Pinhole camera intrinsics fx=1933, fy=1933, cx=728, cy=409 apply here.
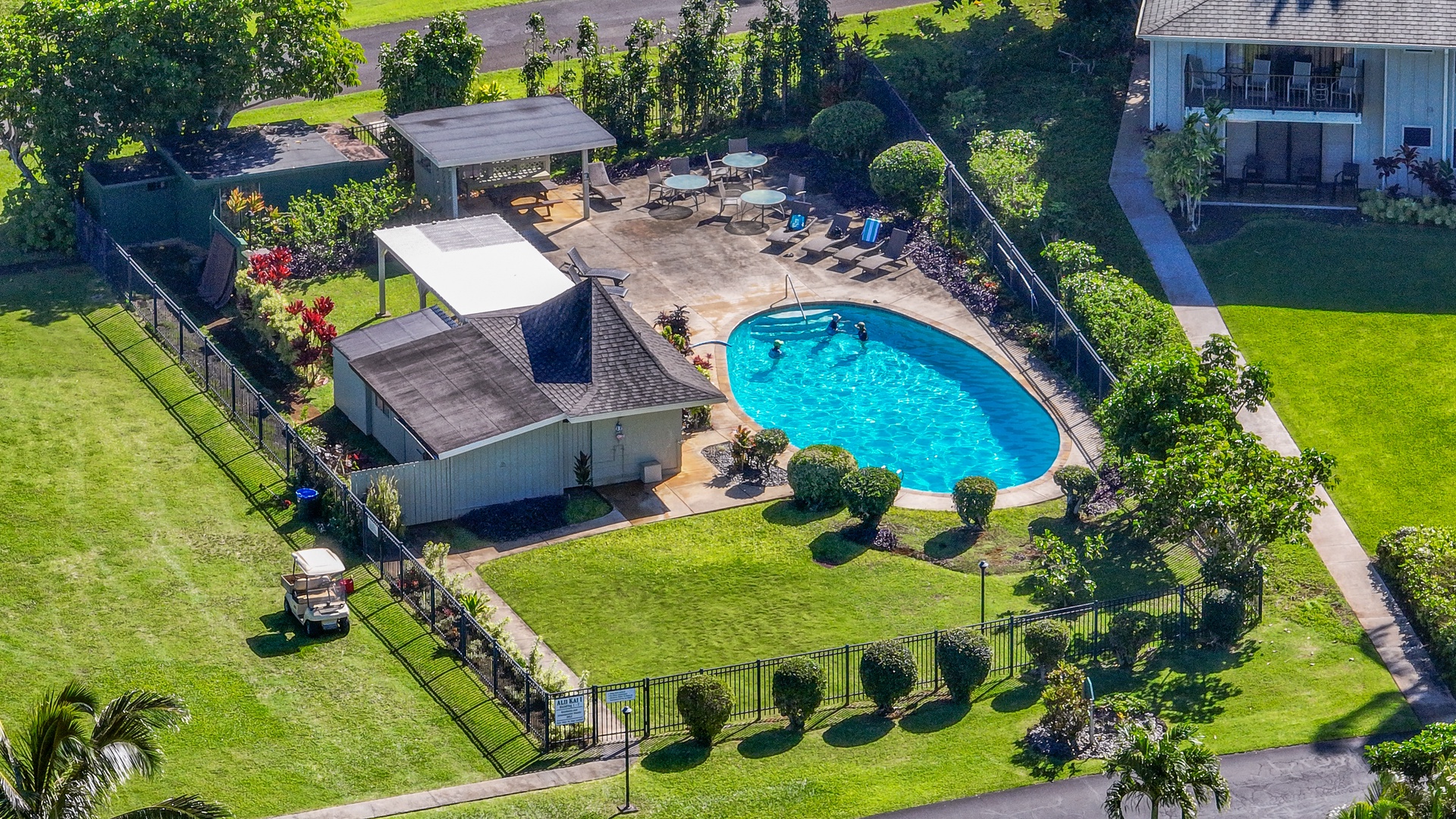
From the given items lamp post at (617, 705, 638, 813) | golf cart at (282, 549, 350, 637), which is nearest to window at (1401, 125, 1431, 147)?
lamp post at (617, 705, 638, 813)

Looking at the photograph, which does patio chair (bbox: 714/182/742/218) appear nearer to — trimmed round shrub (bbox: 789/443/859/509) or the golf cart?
trimmed round shrub (bbox: 789/443/859/509)

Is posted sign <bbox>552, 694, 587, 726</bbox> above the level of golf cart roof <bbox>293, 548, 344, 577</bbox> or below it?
below

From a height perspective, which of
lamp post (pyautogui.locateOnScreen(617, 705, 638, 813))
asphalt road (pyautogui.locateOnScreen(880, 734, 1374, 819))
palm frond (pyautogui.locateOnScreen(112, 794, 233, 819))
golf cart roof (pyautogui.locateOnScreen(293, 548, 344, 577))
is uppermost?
palm frond (pyautogui.locateOnScreen(112, 794, 233, 819))

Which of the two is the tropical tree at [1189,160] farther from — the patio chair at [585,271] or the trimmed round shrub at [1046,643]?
the trimmed round shrub at [1046,643]

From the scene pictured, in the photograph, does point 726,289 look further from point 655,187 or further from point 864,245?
point 655,187

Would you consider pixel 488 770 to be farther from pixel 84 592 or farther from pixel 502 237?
pixel 502 237

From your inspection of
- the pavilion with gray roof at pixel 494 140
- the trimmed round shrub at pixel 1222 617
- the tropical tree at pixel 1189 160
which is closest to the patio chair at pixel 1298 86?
the tropical tree at pixel 1189 160

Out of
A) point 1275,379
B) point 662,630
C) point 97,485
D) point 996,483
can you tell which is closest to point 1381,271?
point 1275,379
